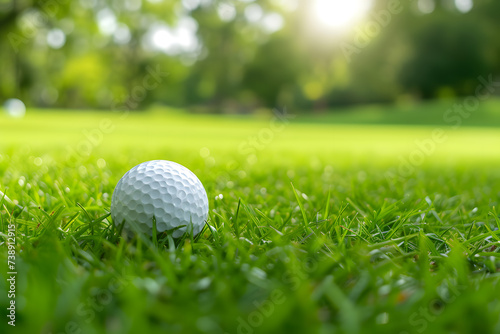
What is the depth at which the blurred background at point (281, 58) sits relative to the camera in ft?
98.1

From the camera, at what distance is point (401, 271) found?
122 centimetres

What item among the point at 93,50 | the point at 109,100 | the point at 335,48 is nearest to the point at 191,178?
the point at 335,48

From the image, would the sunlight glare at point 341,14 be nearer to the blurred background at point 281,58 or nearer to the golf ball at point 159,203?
the blurred background at point 281,58

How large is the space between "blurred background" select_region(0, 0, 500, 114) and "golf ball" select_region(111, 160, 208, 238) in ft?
58.9

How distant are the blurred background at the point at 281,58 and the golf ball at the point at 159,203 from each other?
58.9 ft

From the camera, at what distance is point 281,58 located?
3862cm

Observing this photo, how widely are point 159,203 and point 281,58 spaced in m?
38.6

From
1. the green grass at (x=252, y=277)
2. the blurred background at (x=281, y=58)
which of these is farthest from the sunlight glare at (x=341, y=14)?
the green grass at (x=252, y=277)

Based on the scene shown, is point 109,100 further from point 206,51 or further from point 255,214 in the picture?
point 255,214

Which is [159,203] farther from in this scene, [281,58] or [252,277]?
[281,58]

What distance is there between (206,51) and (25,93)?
17.9 m

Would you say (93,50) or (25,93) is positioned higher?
(93,50)

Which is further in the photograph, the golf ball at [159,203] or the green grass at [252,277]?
the golf ball at [159,203]

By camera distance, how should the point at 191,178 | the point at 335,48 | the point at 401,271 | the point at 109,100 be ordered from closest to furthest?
1. the point at 401,271
2. the point at 191,178
3. the point at 335,48
4. the point at 109,100
